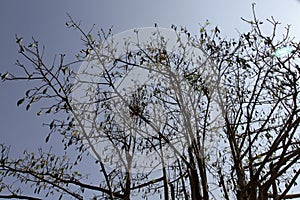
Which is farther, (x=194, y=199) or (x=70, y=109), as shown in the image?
(x=70, y=109)

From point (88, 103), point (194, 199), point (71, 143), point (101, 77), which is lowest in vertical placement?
point (194, 199)

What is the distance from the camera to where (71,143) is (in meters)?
2.44

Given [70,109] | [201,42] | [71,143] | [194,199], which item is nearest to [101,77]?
[70,109]

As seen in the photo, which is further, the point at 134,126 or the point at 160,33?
the point at 160,33

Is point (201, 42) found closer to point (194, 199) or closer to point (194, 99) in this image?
point (194, 99)

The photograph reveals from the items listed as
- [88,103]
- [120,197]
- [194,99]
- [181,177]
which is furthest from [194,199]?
[88,103]

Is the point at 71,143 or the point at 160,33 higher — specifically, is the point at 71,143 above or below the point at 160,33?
below

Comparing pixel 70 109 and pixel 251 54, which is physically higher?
pixel 251 54

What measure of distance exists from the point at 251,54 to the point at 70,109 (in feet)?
4.71

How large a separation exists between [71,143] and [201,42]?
1.28 meters

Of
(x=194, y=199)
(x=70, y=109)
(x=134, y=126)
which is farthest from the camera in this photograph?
(x=134, y=126)

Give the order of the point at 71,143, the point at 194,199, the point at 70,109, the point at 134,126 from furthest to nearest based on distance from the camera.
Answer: the point at 71,143 → the point at 134,126 → the point at 70,109 → the point at 194,199

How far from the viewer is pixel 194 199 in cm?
156

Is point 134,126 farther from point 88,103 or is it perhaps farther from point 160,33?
point 160,33
